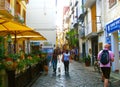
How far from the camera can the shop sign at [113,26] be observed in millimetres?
20623

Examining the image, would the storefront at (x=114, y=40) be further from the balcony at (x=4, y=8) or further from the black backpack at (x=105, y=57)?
the black backpack at (x=105, y=57)

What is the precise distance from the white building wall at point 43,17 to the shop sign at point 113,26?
19311 mm

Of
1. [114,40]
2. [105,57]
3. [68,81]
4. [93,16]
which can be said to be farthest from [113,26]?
[93,16]

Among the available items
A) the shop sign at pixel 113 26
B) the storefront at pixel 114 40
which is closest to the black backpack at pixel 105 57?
the shop sign at pixel 113 26

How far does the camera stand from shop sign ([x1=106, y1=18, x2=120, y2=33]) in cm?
2062

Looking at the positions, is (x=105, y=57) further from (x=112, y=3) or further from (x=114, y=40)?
(x=114, y=40)

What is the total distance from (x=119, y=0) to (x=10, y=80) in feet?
39.4

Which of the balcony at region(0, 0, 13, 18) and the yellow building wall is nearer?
the balcony at region(0, 0, 13, 18)

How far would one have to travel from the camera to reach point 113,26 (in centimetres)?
2192

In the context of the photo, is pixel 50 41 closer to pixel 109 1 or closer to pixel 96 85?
pixel 109 1

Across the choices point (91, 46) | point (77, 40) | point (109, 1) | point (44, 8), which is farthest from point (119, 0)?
point (77, 40)

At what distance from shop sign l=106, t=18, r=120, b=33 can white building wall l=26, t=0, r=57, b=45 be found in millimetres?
19311

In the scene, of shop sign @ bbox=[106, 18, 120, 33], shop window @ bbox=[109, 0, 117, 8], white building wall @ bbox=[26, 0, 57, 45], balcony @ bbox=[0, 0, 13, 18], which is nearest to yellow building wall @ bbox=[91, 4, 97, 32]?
shop sign @ bbox=[106, 18, 120, 33]

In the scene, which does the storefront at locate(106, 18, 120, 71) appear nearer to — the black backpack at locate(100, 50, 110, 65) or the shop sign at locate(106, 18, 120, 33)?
the shop sign at locate(106, 18, 120, 33)
